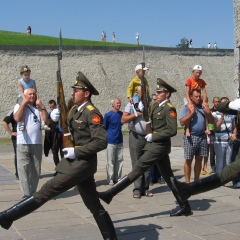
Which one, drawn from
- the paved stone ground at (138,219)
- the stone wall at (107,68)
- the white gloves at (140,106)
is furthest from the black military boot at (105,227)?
the stone wall at (107,68)

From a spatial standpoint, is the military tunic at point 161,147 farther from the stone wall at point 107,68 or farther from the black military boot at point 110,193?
the stone wall at point 107,68

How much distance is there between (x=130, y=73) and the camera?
120ft

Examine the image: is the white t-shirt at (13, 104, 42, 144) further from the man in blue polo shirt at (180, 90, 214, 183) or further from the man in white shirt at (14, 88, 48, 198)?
the man in blue polo shirt at (180, 90, 214, 183)

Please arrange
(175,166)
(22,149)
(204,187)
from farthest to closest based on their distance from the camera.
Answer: (175,166) < (22,149) < (204,187)

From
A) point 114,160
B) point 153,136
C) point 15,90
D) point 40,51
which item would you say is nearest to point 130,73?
point 40,51

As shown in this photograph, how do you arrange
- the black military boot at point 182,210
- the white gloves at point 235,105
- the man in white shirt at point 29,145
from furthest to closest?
the man in white shirt at point 29,145 < the black military boot at point 182,210 < the white gloves at point 235,105

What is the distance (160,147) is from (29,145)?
2.26m

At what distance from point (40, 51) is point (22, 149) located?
26350mm

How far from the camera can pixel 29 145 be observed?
7.95m

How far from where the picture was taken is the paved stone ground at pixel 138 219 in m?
6.01

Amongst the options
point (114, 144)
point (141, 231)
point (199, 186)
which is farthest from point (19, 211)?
point (114, 144)

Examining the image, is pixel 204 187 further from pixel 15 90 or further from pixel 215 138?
pixel 15 90

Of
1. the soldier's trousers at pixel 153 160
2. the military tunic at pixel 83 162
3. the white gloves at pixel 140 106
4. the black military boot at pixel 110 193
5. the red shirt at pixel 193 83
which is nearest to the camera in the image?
the military tunic at pixel 83 162

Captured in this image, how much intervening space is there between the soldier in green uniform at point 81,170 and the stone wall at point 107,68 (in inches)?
978
